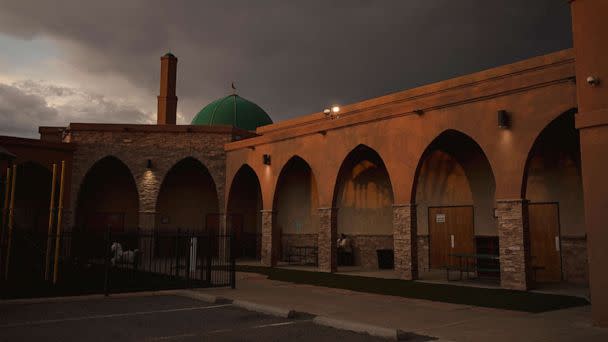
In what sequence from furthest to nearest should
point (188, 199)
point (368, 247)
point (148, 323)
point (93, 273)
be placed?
point (188, 199)
point (368, 247)
point (93, 273)
point (148, 323)

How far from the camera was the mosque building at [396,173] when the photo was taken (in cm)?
1200

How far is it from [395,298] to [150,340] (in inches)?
234

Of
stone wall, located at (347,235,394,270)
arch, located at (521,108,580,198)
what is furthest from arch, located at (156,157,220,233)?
arch, located at (521,108,580,198)

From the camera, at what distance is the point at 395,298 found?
11.4 m

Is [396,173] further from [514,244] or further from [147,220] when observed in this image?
[147,220]

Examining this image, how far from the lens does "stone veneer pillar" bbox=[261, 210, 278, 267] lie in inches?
786

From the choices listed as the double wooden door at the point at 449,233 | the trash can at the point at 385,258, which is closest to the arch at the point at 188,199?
the trash can at the point at 385,258

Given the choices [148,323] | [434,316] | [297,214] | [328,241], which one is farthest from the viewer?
[297,214]

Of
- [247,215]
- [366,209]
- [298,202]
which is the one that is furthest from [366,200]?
[247,215]

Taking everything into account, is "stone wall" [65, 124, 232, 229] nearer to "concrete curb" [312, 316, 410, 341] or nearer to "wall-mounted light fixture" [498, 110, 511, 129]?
"wall-mounted light fixture" [498, 110, 511, 129]

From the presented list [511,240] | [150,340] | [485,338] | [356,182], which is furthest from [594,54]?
[356,182]

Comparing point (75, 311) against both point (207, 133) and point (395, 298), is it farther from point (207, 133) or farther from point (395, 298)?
point (207, 133)

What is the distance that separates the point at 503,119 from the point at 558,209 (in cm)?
370

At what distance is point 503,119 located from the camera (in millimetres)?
12688
